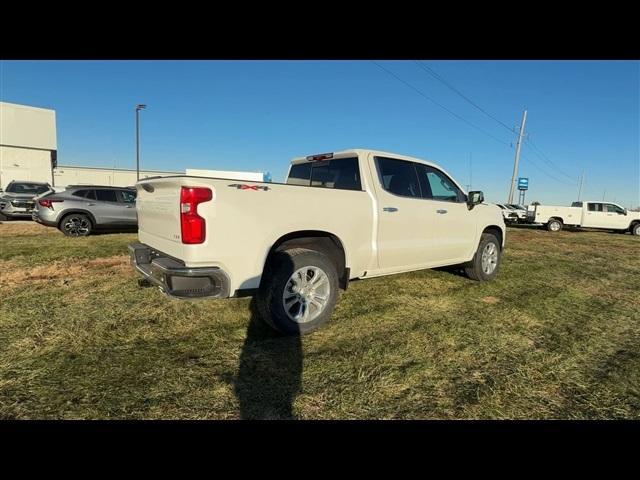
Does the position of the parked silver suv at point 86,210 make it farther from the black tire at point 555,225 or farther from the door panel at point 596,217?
the door panel at point 596,217

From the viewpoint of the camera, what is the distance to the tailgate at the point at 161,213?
9.81 feet

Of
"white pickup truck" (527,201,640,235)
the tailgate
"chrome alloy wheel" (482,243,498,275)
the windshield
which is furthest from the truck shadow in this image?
"white pickup truck" (527,201,640,235)

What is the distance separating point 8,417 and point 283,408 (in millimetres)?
1687

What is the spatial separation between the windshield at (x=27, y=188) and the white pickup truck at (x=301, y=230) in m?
15.0

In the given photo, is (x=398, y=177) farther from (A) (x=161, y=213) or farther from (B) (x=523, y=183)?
(B) (x=523, y=183)

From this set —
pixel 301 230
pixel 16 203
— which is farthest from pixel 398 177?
pixel 16 203

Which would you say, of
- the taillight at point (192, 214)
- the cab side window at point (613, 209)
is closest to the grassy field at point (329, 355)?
the taillight at point (192, 214)

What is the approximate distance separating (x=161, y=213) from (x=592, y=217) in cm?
2501

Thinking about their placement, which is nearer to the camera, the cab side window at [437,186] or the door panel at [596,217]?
the cab side window at [437,186]

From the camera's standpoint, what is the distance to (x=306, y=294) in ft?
11.8
